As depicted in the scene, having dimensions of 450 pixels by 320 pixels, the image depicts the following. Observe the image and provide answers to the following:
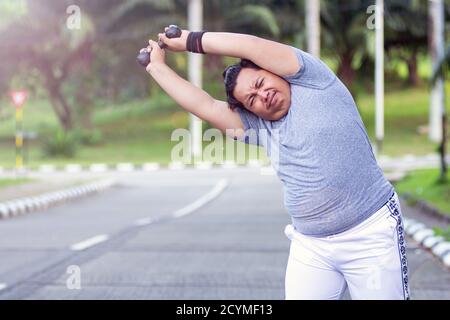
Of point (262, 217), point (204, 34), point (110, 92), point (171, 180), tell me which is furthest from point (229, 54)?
point (110, 92)

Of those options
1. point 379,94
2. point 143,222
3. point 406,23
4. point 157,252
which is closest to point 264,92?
point 157,252

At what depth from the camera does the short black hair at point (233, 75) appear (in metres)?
3.77

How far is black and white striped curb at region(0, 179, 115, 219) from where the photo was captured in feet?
55.1

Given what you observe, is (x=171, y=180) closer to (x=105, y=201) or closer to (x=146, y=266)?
(x=105, y=201)

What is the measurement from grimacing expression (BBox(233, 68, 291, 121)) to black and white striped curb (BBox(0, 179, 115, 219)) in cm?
1302

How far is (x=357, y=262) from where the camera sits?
374 centimetres

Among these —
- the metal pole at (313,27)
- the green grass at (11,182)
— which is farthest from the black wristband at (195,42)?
the metal pole at (313,27)

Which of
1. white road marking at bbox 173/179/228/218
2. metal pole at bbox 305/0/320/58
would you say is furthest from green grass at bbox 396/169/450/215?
metal pole at bbox 305/0/320/58

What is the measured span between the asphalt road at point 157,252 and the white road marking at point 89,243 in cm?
1

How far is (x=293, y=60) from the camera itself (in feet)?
A: 12.0

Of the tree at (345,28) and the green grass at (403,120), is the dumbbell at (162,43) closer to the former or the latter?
the green grass at (403,120)

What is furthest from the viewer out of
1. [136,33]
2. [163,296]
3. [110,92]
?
[110,92]

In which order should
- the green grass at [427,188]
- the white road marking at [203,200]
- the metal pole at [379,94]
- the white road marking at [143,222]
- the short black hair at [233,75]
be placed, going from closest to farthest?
the short black hair at [233,75] < the white road marking at [143,222] < the green grass at [427,188] < the white road marking at [203,200] < the metal pole at [379,94]
